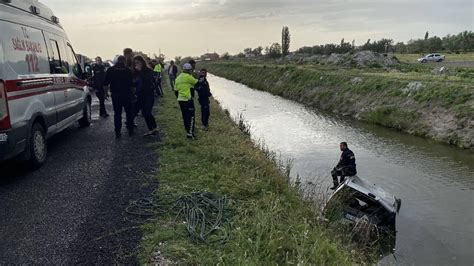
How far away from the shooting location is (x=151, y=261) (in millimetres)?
4242

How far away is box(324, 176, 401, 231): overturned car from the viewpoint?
8086 mm

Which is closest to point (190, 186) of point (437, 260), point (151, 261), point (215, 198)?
point (215, 198)

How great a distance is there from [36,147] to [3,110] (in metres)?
1.38

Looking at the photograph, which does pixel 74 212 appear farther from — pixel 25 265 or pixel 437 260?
pixel 437 260

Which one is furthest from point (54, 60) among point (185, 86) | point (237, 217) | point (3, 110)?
point (237, 217)

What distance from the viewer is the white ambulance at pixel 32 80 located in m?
6.08

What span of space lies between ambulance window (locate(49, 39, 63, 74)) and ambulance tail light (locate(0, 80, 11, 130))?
2.35 m

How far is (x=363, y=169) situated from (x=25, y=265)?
1116 cm

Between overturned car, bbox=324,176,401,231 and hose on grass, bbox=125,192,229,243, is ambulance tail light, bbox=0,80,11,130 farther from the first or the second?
overturned car, bbox=324,176,401,231

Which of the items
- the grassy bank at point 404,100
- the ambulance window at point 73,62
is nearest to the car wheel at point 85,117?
the ambulance window at point 73,62

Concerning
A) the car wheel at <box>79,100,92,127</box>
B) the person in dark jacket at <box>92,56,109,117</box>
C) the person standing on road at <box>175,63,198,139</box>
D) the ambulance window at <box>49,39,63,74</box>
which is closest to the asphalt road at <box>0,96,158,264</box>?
the person standing on road at <box>175,63,198,139</box>

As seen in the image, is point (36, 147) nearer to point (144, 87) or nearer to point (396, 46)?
point (144, 87)

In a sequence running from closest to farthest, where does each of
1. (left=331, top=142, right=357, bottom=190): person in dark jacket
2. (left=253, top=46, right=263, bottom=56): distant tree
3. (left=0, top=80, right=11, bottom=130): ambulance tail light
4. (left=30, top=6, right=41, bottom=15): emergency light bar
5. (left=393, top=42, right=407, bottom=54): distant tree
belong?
(left=0, top=80, right=11, bottom=130): ambulance tail light < (left=30, top=6, right=41, bottom=15): emergency light bar < (left=331, top=142, right=357, bottom=190): person in dark jacket < (left=393, top=42, right=407, bottom=54): distant tree < (left=253, top=46, right=263, bottom=56): distant tree

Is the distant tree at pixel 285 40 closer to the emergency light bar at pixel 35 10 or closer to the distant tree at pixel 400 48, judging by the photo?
the distant tree at pixel 400 48
